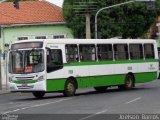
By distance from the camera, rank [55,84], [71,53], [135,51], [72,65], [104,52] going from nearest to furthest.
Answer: [55,84], [72,65], [71,53], [104,52], [135,51]

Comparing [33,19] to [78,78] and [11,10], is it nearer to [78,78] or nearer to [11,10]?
[11,10]

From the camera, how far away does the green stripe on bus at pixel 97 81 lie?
2733 cm

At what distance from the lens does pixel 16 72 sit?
90.1 feet

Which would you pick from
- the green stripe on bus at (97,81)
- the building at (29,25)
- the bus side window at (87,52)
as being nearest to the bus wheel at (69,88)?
the green stripe on bus at (97,81)

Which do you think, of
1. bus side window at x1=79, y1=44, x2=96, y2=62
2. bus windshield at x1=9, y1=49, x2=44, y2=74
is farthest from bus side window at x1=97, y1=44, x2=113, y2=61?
bus windshield at x1=9, y1=49, x2=44, y2=74

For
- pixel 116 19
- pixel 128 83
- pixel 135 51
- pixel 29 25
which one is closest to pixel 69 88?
pixel 128 83

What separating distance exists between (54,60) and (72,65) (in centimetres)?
127

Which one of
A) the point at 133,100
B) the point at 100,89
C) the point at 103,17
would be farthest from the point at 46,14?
the point at 133,100

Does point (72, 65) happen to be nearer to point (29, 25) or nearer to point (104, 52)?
point (104, 52)

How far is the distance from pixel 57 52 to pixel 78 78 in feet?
6.55

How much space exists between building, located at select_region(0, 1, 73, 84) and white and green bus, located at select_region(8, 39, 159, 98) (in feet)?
84.2

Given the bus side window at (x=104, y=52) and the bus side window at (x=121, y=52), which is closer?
the bus side window at (x=104, y=52)

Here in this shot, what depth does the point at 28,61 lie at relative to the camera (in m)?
27.2

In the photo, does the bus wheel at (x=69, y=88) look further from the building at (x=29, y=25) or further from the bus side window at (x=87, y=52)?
the building at (x=29, y=25)
